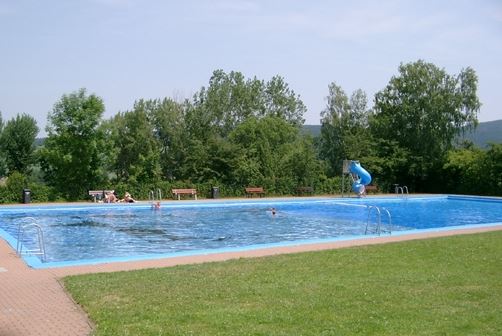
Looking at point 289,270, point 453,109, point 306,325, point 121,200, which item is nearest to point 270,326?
point 306,325

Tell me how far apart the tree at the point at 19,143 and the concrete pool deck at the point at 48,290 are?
59.4 ft

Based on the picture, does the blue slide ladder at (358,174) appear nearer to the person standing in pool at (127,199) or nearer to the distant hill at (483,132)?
the distant hill at (483,132)

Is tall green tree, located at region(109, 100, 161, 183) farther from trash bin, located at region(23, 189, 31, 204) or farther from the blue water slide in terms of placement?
the blue water slide

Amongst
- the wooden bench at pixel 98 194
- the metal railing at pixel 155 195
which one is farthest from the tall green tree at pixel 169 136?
the wooden bench at pixel 98 194

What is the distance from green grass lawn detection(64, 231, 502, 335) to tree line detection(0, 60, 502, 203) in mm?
17888

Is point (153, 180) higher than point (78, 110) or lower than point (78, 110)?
lower

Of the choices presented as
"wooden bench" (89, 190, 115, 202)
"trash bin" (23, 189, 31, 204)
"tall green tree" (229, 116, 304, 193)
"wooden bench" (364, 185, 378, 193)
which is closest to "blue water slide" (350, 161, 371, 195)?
"wooden bench" (364, 185, 378, 193)

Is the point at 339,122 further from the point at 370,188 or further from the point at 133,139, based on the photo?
the point at 133,139

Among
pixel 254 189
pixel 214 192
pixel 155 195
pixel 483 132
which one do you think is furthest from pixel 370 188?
pixel 483 132

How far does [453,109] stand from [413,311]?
3292cm

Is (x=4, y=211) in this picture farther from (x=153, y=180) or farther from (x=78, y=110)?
(x=153, y=180)

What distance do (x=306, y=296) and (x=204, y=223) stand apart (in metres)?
12.9

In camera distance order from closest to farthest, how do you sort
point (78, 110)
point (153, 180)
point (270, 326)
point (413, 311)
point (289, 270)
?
point (270, 326) → point (413, 311) → point (289, 270) → point (78, 110) → point (153, 180)

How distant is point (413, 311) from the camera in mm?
6180
